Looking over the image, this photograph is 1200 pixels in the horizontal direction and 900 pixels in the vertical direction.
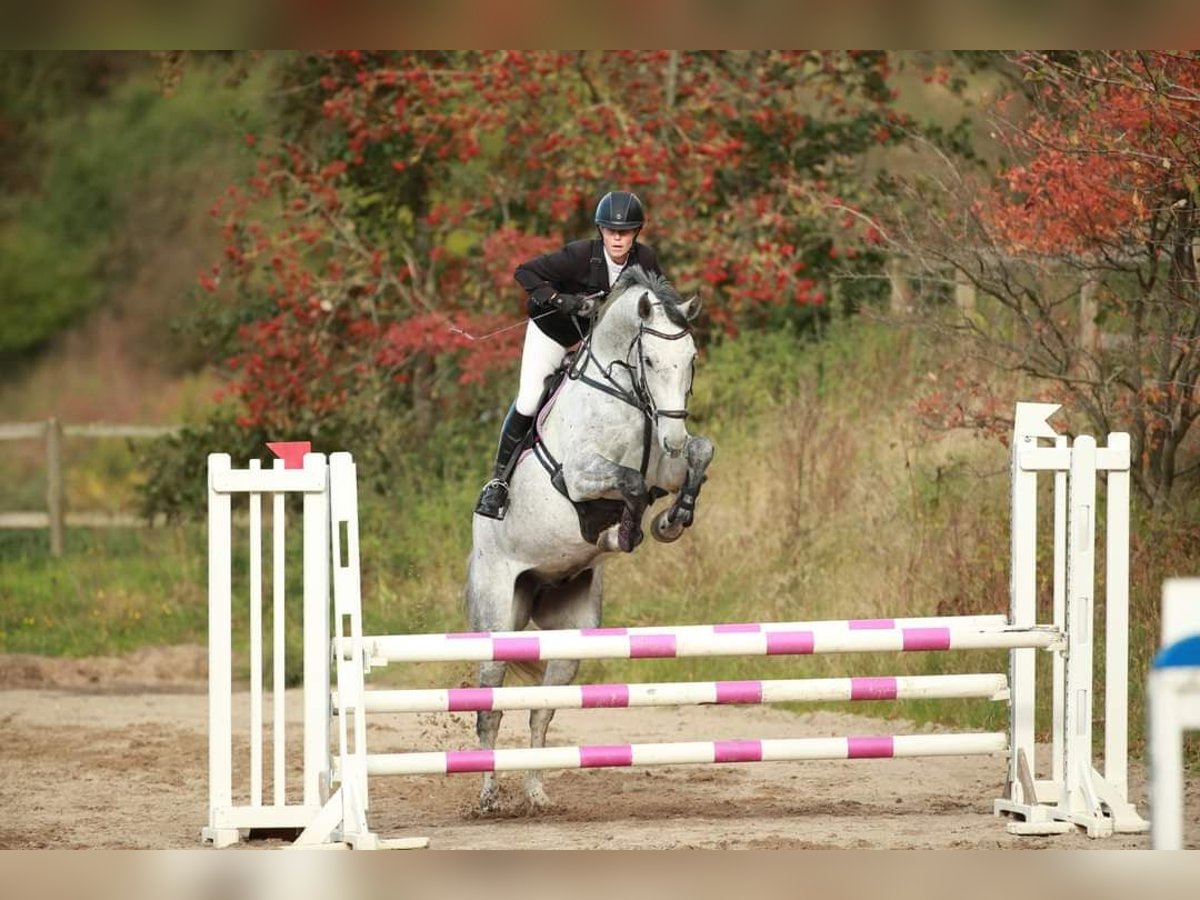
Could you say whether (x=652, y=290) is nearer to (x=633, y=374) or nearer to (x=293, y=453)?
(x=633, y=374)

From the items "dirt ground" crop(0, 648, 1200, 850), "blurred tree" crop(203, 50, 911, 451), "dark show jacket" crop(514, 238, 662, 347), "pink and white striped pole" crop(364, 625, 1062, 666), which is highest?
"blurred tree" crop(203, 50, 911, 451)

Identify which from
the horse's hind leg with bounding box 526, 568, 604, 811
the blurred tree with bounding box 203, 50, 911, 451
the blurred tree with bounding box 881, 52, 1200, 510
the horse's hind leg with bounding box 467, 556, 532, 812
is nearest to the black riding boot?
the horse's hind leg with bounding box 467, 556, 532, 812

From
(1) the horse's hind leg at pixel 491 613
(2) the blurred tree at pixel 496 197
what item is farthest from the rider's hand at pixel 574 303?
(2) the blurred tree at pixel 496 197

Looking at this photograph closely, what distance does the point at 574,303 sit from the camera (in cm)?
659

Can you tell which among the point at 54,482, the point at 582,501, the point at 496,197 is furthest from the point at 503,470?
the point at 54,482

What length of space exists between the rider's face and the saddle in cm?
42

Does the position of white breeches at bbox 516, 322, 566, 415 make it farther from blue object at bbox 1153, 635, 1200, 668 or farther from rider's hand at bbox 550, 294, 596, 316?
blue object at bbox 1153, 635, 1200, 668

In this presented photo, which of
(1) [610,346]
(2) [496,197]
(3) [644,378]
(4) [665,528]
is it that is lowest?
(4) [665,528]

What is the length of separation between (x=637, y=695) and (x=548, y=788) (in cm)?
184

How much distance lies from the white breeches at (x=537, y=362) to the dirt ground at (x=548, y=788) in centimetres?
161

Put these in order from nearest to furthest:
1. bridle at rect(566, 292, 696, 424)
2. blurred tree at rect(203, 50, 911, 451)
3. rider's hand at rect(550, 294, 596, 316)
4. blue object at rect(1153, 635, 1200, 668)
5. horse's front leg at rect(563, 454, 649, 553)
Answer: blue object at rect(1153, 635, 1200, 668), bridle at rect(566, 292, 696, 424), horse's front leg at rect(563, 454, 649, 553), rider's hand at rect(550, 294, 596, 316), blurred tree at rect(203, 50, 911, 451)

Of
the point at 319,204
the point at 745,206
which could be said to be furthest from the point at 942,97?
the point at 319,204

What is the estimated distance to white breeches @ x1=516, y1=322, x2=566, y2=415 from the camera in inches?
273

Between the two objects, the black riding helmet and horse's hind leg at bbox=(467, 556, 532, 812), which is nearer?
the black riding helmet
